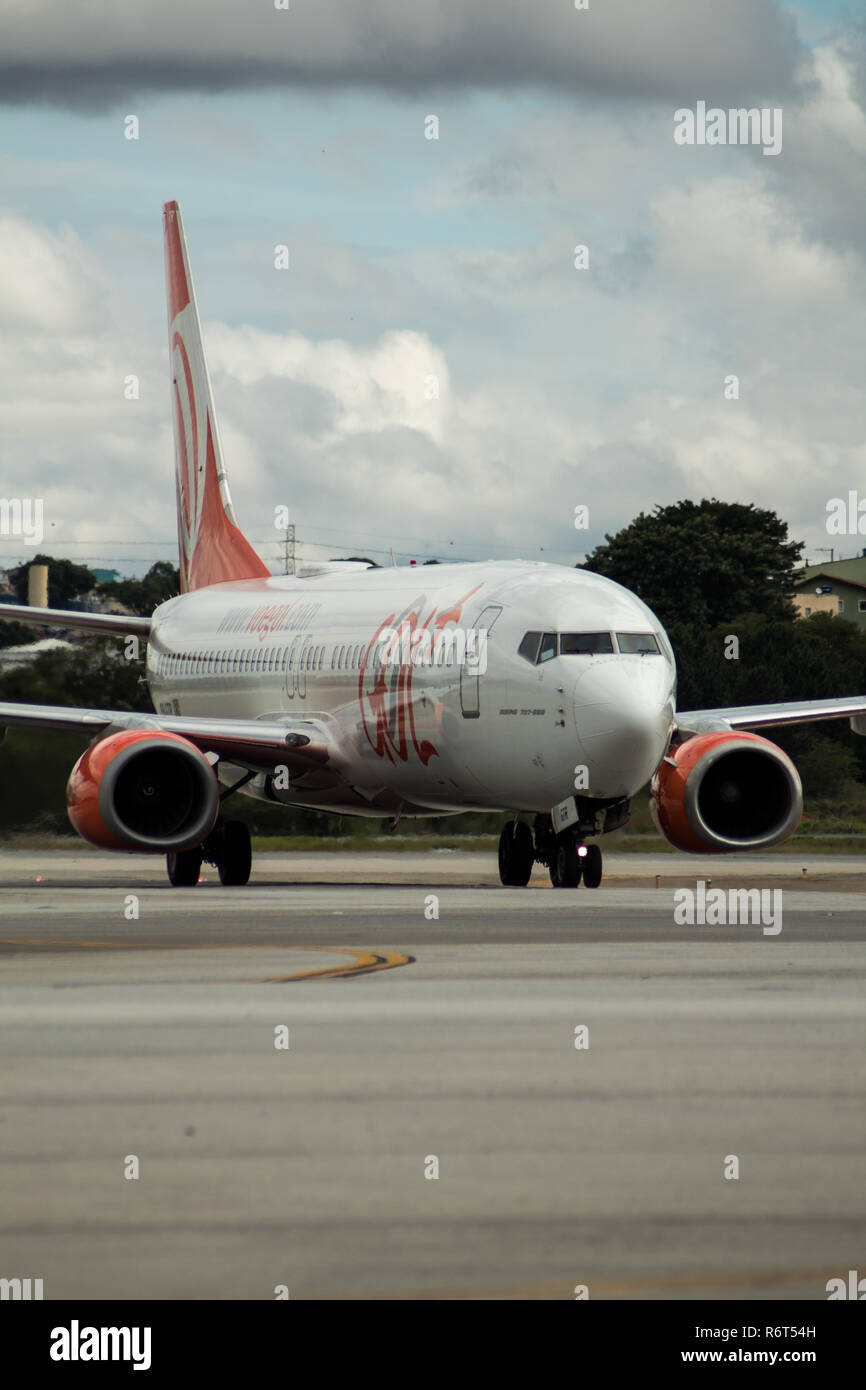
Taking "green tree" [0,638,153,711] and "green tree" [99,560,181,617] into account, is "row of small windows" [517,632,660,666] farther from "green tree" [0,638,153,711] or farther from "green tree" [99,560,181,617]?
"green tree" [99,560,181,617]

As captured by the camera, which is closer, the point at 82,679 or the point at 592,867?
the point at 592,867

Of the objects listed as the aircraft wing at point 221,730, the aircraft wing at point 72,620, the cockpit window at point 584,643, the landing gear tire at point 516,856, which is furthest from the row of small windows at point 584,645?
the aircraft wing at point 72,620

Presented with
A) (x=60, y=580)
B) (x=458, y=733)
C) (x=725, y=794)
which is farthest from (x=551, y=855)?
(x=60, y=580)

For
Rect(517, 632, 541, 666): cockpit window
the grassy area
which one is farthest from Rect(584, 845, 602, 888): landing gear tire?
the grassy area

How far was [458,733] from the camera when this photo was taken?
26.4m

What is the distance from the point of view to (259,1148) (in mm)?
7977

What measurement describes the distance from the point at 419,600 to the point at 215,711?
7.12m

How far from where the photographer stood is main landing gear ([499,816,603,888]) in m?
26.3

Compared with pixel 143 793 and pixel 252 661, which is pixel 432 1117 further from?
pixel 252 661

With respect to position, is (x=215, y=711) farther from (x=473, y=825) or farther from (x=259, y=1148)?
(x=259, y=1148)

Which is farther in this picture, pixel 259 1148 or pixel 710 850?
pixel 710 850

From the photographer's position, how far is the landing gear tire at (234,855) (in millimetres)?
29766

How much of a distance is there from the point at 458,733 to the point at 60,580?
94240 millimetres
